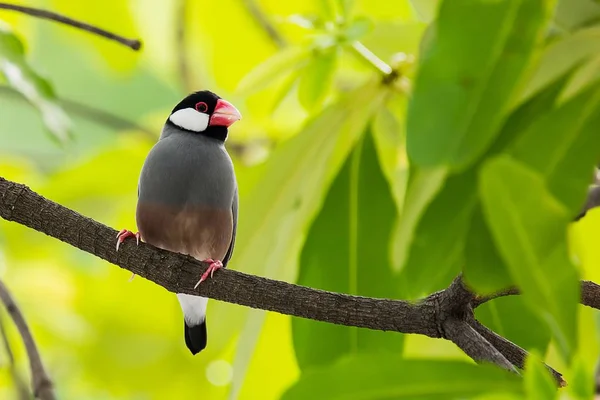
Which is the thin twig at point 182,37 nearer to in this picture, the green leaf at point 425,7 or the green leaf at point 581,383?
the green leaf at point 425,7

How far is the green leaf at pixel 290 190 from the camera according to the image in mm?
879

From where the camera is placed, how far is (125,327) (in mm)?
1506

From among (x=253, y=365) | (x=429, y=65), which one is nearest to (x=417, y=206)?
(x=429, y=65)

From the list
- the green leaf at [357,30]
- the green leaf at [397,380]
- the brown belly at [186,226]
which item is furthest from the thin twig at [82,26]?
the green leaf at [397,380]

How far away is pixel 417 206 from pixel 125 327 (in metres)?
1.05

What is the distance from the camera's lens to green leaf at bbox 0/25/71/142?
0.85 m

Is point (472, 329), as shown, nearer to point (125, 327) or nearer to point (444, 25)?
point (444, 25)

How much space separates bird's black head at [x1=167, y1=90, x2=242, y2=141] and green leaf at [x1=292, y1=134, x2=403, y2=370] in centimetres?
33

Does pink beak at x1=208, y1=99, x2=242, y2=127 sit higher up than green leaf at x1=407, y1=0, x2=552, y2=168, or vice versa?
pink beak at x1=208, y1=99, x2=242, y2=127

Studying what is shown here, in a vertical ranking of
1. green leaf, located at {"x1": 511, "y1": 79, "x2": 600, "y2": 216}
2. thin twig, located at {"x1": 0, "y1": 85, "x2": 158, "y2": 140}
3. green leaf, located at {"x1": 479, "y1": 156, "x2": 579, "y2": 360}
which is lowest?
green leaf, located at {"x1": 479, "y1": 156, "x2": 579, "y2": 360}

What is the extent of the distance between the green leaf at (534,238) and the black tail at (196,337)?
729 millimetres

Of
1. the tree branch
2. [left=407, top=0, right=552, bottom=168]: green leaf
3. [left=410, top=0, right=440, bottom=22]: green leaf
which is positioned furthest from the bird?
[left=407, top=0, right=552, bottom=168]: green leaf

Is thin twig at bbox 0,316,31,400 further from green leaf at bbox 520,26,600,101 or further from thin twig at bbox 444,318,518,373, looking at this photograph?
green leaf at bbox 520,26,600,101

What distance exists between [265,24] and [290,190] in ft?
2.41
